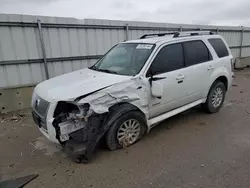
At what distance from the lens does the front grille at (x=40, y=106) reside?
10.1 feet

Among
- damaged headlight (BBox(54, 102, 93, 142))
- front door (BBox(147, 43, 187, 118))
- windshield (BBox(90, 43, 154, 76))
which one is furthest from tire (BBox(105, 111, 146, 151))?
windshield (BBox(90, 43, 154, 76))

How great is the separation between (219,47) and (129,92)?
2.97 meters

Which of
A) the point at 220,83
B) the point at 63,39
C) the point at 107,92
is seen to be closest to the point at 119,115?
the point at 107,92

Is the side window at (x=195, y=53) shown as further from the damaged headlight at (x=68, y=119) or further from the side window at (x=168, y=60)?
the damaged headlight at (x=68, y=119)

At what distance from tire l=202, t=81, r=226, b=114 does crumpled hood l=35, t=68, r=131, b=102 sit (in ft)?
8.03

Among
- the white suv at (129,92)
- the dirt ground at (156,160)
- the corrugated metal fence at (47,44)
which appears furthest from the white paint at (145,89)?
the corrugated metal fence at (47,44)

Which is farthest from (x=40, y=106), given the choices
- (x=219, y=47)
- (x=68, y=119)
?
(x=219, y=47)

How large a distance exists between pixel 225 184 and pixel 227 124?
7.02ft

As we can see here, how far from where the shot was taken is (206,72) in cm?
459

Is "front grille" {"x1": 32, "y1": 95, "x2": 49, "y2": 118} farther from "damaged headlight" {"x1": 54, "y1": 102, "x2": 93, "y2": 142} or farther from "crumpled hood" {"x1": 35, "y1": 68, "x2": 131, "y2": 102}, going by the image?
"damaged headlight" {"x1": 54, "y1": 102, "x2": 93, "y2": 142}

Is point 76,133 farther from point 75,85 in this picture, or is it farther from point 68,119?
point 75,85

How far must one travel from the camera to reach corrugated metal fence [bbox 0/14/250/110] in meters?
5.82

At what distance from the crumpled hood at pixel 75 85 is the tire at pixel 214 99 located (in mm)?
2449

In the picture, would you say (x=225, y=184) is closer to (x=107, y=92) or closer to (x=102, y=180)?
(x=102, y=180)
